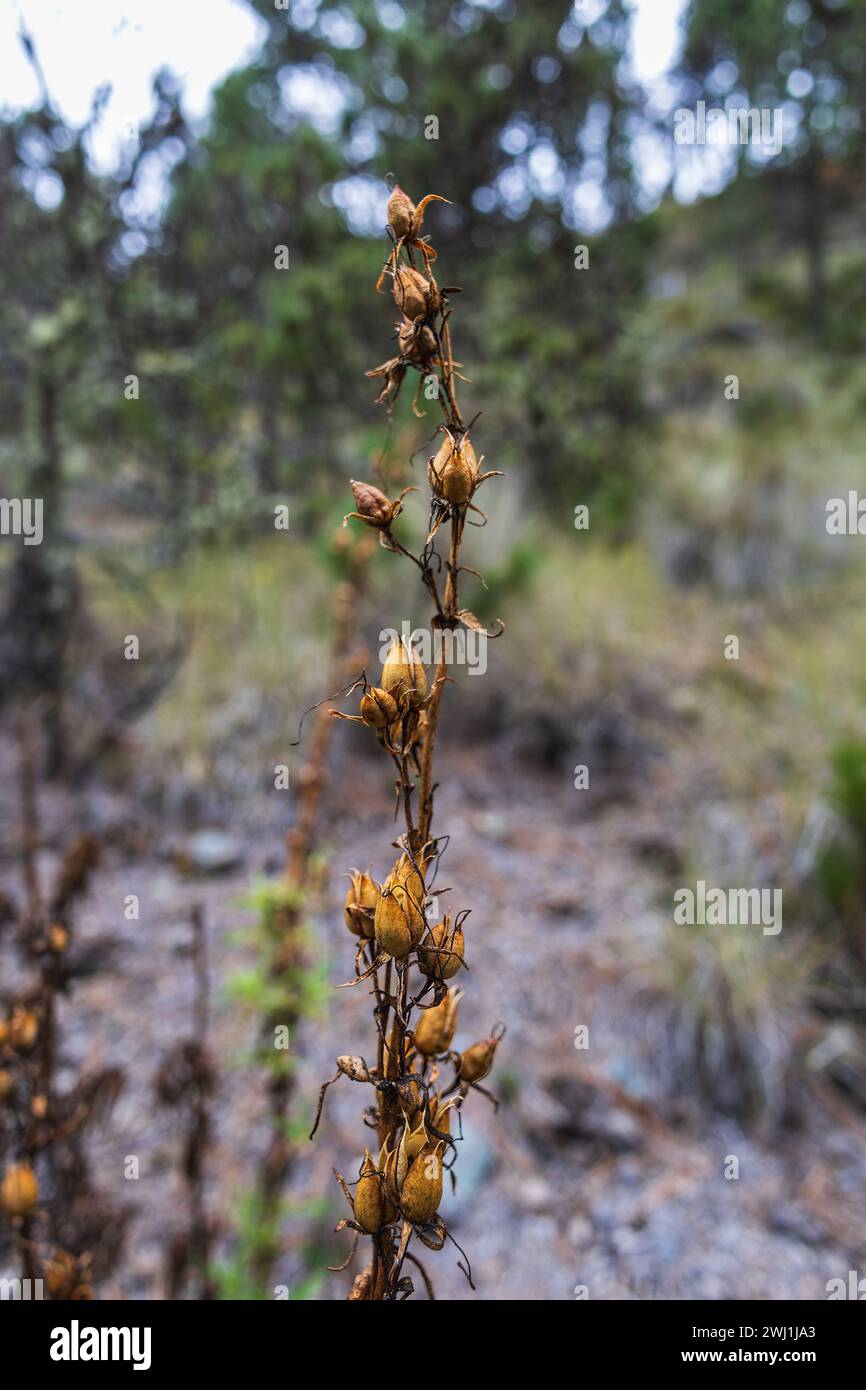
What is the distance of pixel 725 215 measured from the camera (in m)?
15.1

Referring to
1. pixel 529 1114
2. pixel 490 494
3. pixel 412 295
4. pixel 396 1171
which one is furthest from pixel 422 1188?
pixel 490 494

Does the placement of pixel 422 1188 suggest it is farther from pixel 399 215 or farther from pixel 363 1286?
pixel 399 215

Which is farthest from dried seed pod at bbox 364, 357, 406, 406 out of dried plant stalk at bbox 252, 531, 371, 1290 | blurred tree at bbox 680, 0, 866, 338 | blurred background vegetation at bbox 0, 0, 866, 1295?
blurred tree at bbox 680, 0, 866, 338

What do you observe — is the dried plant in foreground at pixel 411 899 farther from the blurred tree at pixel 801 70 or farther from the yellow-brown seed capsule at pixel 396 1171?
the blurred tree at pixel 801 70

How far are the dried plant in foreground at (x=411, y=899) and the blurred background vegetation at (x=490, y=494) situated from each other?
5.98 feet

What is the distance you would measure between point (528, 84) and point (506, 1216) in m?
6.24

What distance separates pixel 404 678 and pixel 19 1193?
702 millimetres

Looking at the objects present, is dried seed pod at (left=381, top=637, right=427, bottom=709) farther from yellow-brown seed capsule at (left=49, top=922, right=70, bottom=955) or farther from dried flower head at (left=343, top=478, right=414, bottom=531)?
yellow-brown seed capsule at (left=49, top=922, right=70, bottom=955)

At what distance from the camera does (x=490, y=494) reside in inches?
200

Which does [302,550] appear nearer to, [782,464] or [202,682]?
[202,682]

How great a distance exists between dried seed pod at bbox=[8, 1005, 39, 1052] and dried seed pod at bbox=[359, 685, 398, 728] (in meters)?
0.66

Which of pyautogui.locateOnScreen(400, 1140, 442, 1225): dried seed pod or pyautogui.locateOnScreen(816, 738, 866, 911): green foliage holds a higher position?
pyautogui.locateOnScreen(816, 738, 866, 911): green foliage

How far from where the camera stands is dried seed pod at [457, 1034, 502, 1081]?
0.56 meters
